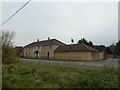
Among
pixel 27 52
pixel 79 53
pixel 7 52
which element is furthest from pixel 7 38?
pixel 27 52

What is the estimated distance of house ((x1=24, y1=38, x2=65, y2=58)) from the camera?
211ft

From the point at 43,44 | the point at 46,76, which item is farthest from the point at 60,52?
the point at 46,76

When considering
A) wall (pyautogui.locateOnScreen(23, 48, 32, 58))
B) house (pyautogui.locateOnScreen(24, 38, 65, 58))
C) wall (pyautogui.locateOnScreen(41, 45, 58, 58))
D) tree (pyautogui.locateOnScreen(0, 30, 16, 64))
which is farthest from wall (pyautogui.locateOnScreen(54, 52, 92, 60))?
tree (pyautogui.locateOnScreen(0, 30, 16, 64))

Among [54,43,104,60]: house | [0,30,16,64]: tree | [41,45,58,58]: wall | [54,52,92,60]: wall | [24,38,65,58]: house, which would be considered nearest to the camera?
[0,30,16,64]: tree

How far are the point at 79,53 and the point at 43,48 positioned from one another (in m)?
19.5

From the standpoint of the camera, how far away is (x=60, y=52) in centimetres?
5862

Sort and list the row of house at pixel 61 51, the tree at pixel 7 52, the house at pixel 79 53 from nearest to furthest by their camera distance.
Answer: the tree at pixel 7 52 < the house at pixel 79 53 < the row of house at pixel 61 51

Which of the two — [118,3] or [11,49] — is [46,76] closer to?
[118,3]

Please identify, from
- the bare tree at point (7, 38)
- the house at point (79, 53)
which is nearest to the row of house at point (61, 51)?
the house at point (79, 53)

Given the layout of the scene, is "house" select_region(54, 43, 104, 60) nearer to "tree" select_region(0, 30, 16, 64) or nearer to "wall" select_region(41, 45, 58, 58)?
"wall" select_region(41, 45, 58, 58)

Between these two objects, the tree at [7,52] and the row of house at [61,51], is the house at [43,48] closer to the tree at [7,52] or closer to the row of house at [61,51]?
the row of house at [61,51]

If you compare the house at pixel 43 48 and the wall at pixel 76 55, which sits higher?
the house at pixel 43 48

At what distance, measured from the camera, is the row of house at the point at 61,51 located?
166 ft

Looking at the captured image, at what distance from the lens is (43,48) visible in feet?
225
